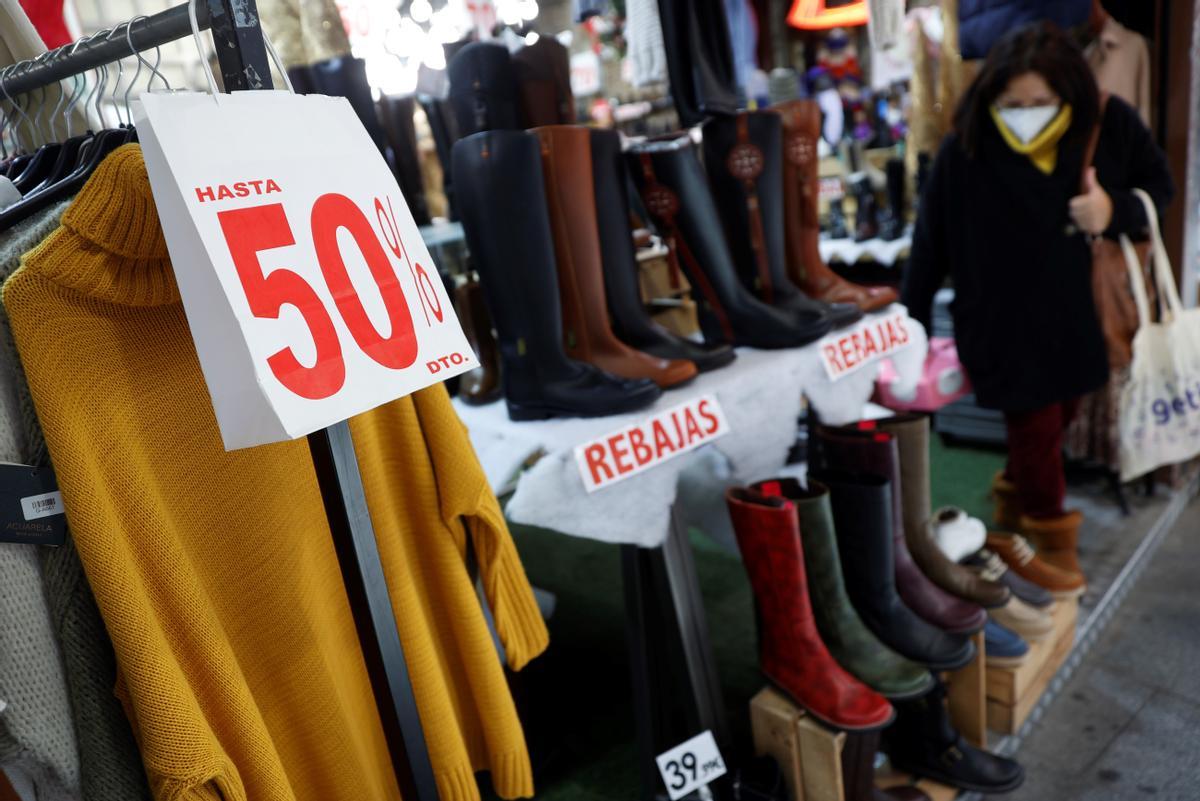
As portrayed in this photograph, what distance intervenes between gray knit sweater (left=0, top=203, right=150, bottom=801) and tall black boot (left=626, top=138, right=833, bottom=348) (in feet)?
3.07

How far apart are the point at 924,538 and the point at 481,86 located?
120 centimetres

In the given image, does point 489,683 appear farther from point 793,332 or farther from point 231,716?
point 793,332

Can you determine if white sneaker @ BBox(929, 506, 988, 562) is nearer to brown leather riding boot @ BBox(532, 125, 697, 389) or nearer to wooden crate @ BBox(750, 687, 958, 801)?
wooden crate @ BBox(750, 687, 958, 801)

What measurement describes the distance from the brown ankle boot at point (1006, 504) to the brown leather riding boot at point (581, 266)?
1.48 m

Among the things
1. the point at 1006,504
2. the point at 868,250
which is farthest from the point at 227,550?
the point at 868,250

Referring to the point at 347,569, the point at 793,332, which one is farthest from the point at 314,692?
the point at 793,332

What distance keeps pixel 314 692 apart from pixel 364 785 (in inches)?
5.4

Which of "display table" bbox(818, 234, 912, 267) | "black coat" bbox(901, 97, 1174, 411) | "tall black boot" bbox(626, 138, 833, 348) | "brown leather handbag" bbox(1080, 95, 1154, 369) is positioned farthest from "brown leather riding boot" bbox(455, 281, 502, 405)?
"display table" bbox(818, 234, 912, 267)

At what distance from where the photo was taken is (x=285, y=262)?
0.56 m

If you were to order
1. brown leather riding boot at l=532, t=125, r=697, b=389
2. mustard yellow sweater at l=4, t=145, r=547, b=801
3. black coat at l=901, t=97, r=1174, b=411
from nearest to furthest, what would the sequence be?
mustard yellow sweater at l=4, t=145, r=547, b=801
brown leather riding boot at l=532, t=125, r=697, b=389
black coat at l=901, t=97, r=1174, b=411

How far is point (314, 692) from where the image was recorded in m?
0.83

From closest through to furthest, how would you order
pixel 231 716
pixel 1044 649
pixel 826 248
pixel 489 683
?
pixel 231 716 < pixel 489 683 < pixel 1044 649 < pixel 826 248

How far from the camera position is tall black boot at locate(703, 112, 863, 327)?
152 cm

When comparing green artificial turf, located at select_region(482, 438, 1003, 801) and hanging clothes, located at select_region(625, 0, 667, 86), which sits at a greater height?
hanging clothes, located at select_region(625, 0, 667, 86)
